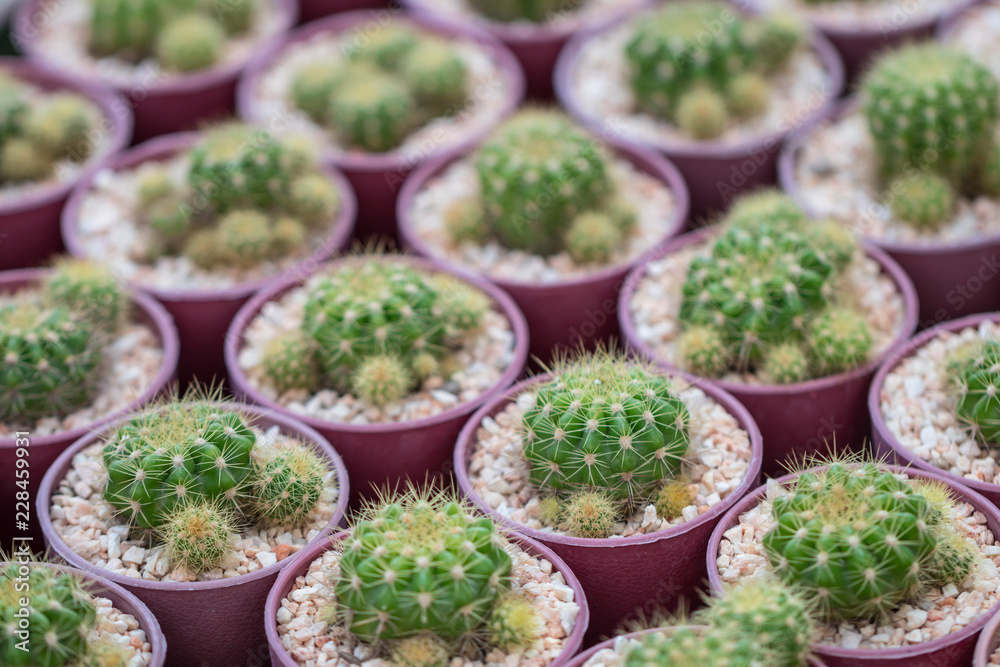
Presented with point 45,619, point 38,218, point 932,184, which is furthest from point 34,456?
point 932,184

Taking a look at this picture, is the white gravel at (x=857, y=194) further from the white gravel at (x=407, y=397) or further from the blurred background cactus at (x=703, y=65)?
the white gravel at (x=407, y=397)

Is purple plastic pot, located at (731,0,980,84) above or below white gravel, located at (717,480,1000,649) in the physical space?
above

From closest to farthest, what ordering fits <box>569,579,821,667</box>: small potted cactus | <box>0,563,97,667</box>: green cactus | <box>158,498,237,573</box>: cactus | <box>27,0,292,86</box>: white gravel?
1. <box>569,579,821,667</box>: small potted cactus
2. <box>0,563,97,667</box>: green cactus
3. <box>158,498,237,573</box>: cactus
4. <box>27,0,292,86</box>: white gravel

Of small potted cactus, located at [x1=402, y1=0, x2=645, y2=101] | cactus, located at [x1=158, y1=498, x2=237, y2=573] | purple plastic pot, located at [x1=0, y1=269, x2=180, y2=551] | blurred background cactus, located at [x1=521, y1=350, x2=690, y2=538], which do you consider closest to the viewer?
cactus, located at [x1=158, y1=498, x2=237, y2=573]

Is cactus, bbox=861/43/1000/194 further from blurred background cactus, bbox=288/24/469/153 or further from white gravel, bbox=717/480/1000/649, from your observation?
blurred background cactus, bbox=288/24/469/153

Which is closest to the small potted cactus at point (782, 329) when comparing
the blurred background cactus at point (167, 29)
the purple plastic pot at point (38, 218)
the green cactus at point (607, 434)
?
the green cactus at point (607, 434)

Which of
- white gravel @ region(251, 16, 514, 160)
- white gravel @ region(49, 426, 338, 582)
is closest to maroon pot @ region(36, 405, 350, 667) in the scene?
white gravel @ region(49, 426, 338, 582)

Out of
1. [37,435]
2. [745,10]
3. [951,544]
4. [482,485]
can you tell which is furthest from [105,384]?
[745,10]
